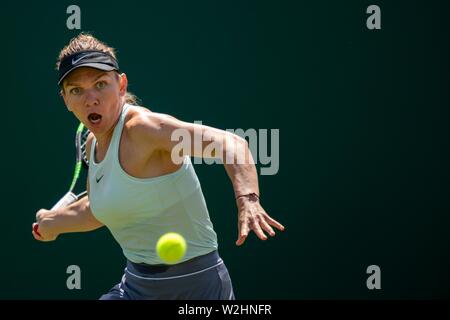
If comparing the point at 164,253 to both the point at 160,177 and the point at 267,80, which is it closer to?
the point at 160,177

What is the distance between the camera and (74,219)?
3551mm

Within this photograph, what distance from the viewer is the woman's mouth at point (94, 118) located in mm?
3047

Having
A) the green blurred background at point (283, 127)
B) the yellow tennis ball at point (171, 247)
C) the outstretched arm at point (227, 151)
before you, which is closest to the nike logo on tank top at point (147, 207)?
the outstretched arm at point (227, 151)

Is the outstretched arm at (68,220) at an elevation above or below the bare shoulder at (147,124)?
below

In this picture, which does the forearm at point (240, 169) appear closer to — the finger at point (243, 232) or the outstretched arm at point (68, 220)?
the finger at point (243, 232)

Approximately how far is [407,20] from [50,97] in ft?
7.87

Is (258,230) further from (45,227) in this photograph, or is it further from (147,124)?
(45,227)

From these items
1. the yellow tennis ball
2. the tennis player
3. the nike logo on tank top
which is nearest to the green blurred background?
the tennis player

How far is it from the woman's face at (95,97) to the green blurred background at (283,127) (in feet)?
6.93

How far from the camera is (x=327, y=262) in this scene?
17.3 ft

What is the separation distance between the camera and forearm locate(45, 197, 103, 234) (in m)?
3.52

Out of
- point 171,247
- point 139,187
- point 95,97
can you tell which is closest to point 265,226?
point 171,247

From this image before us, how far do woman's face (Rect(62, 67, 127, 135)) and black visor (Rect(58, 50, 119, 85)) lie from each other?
0.02 meters

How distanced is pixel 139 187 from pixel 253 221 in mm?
674
